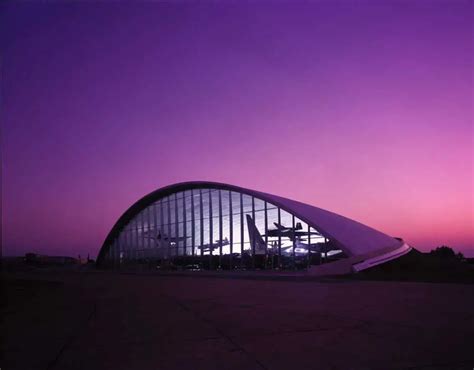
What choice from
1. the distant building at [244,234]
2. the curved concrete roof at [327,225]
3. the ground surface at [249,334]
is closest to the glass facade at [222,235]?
the distant building at [244,234]

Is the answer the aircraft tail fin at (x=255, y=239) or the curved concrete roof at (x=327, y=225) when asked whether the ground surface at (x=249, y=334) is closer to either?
the curved concrete roof at (x=327, y=225)

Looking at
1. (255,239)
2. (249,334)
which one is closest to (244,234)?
(255,239)

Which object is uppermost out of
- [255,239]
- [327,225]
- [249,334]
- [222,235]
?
[327,225]

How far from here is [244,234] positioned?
3288cm

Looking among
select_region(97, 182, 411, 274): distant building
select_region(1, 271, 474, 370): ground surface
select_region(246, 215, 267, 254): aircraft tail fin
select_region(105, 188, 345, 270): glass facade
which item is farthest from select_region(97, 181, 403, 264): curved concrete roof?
select_region(1, 271, 474, 370): ground surface

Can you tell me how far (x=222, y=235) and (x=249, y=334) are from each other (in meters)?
27.2

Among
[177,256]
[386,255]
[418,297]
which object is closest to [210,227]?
[177,256]

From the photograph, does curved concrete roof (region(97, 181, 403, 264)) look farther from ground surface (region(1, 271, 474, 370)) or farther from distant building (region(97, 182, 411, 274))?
ground surface (region(1, 271, 474, 370))

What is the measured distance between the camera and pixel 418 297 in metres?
12.3

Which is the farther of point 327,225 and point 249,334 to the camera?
point 327,225

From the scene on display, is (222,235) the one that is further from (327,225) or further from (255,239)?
(327,225)

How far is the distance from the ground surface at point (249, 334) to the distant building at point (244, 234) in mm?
15059

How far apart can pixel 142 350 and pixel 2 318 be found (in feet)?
19.4

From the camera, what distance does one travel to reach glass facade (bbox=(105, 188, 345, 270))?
1150 inches
